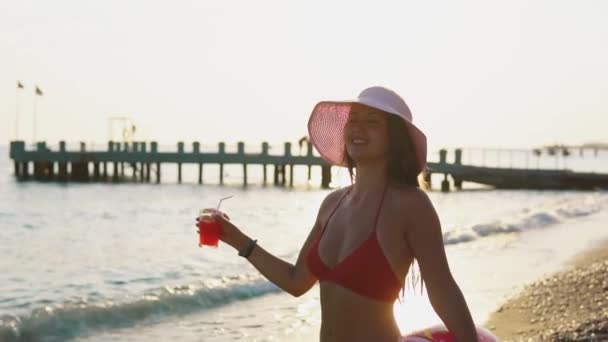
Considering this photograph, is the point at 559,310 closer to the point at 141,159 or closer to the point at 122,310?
the point at 122,310

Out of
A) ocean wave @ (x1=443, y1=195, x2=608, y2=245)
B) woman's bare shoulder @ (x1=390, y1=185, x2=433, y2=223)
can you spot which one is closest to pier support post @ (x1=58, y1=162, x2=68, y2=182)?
ocean wave @ (x1=443, y1=195, x2=608, y2=245)

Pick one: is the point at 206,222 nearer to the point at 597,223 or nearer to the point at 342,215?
the point at 342,215

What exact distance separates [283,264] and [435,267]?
2.27ft

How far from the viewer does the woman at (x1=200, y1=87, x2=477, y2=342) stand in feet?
7.76

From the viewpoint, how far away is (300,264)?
2.85 meters

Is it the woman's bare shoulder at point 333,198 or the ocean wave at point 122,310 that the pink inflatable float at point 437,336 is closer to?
the woman's bare shoulder at point 333,198

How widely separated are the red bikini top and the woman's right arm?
0.28 meters

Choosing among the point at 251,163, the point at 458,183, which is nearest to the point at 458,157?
the point at 458,183

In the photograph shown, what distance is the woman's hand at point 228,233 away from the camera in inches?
116

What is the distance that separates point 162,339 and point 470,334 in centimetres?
688

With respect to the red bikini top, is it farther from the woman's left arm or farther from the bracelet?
the bracelet

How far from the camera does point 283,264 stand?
9.48 feet

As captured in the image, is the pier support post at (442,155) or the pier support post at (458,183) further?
the pier support post at (458,183)

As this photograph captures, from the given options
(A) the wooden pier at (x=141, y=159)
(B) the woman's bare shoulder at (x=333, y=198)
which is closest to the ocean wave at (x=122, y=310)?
(B) the woman's bare shoulder at (x=333, y=198)
